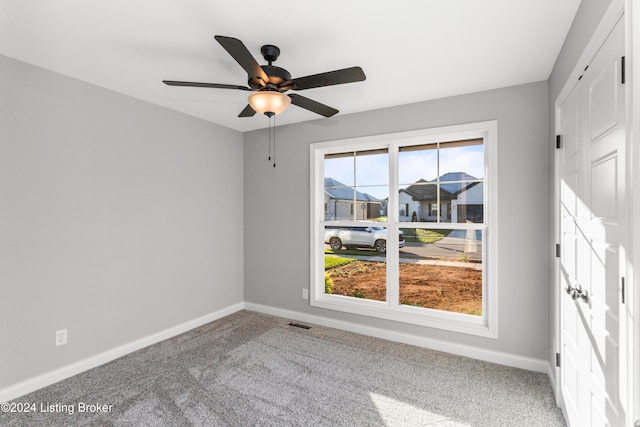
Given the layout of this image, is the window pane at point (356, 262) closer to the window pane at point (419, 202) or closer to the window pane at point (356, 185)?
the window pane at point (356, 185)

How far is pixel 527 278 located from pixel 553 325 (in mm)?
425

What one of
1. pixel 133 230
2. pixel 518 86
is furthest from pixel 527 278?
pixel 133 230

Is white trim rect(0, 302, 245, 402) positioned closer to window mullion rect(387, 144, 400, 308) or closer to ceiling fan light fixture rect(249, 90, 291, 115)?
window mullion rect(387, 144, 400, 308)

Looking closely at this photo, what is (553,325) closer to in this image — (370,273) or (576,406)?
(576,406)

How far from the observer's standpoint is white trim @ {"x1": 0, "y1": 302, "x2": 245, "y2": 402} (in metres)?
2.28

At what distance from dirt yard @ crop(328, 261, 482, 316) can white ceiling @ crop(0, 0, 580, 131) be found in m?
1.76

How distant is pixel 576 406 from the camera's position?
1.80 metres

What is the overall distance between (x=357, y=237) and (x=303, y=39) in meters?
2.22

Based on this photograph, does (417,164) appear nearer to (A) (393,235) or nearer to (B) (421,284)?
(A) (393,235)

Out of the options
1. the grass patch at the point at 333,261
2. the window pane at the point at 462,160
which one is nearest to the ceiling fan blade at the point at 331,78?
the window pane at the point at 462,160

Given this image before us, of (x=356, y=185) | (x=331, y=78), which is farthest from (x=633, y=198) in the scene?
(x=356, y=185)

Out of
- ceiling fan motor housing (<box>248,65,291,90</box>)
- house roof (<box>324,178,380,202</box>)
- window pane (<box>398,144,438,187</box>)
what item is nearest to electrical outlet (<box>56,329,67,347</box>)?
ceiling fan motor housing (<box>248,65,291,90</box>)

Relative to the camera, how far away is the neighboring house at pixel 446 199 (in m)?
3.03

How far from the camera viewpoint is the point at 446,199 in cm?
316
